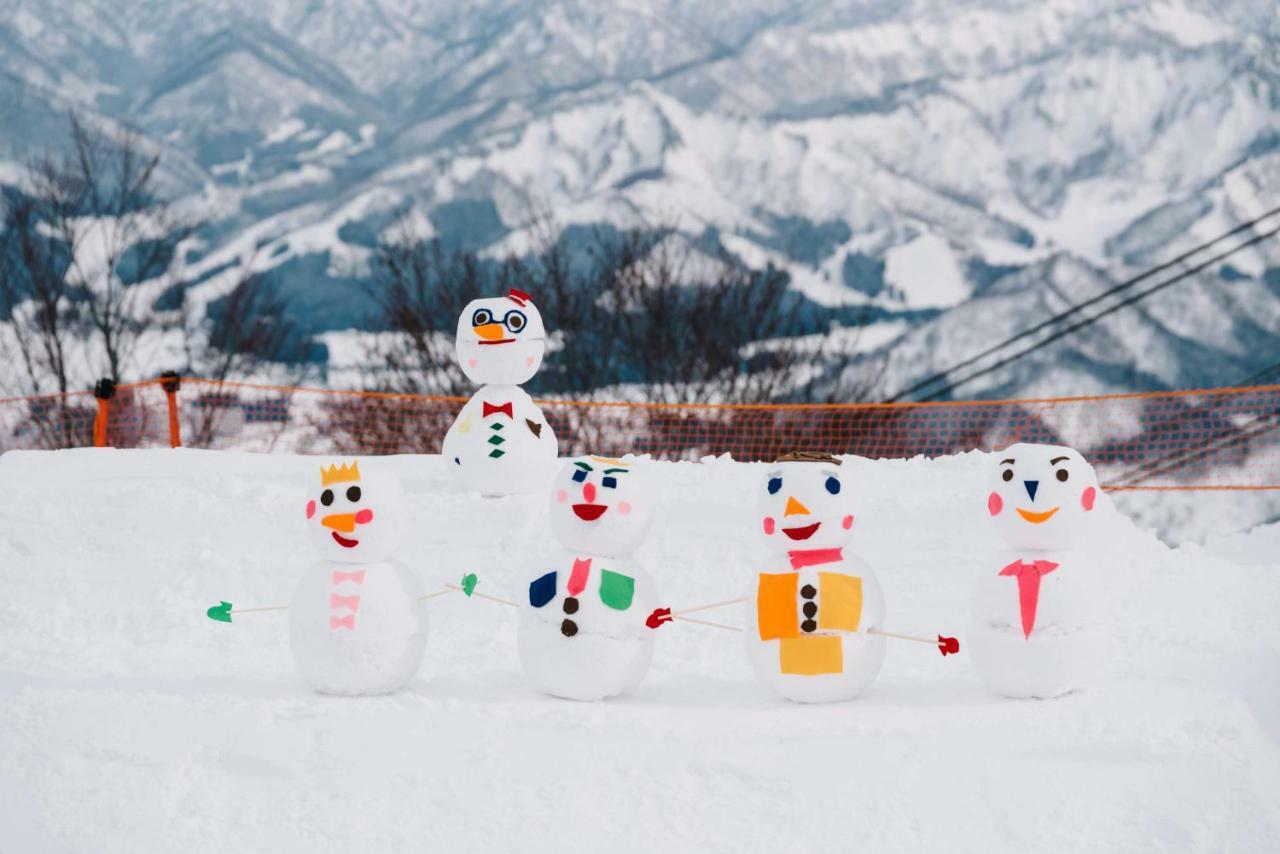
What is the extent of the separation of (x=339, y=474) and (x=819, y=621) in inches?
77.6

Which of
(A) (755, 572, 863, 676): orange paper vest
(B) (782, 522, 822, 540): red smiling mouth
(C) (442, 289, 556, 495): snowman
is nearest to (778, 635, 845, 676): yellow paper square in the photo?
(A) (755, 572, 863, 676): orange paper vest

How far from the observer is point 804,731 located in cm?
502

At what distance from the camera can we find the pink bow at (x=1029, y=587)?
5.30 metres

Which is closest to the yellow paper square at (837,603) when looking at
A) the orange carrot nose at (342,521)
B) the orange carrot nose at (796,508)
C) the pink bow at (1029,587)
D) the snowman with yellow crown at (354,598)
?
the orange carrot nose at (796,508)

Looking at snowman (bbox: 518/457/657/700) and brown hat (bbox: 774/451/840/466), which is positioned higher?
brown hat (bbox: 774/451/840/466)

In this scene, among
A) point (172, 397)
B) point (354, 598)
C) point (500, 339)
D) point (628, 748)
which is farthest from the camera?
point (172, 397)

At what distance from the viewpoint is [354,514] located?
5.45 m

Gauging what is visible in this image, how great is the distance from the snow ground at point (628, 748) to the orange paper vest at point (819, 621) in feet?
0.60

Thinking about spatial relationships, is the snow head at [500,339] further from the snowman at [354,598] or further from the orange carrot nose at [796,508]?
the orange carrot nose at [796,508]

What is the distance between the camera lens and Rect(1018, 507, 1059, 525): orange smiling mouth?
5.29 m

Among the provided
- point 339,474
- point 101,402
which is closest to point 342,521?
point 339,474

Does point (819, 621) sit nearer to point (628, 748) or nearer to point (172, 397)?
point (628, 748)

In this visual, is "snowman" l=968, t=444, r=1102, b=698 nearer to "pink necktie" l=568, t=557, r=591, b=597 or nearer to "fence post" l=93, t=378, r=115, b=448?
"pink necktie" l=568, t=557, r=591, b=597

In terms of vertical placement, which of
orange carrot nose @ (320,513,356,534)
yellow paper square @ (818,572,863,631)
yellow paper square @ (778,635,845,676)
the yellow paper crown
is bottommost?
yellow paper square @ (778,635,845,676)
